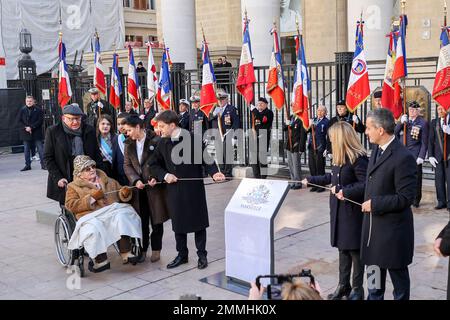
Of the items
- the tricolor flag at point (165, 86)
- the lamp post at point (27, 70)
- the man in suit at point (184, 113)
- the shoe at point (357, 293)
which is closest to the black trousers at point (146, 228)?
the shoe at point (357, 293)

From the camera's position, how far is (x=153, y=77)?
50.3 ft

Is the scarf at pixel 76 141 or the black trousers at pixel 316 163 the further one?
the black trousers at pixel 316 163

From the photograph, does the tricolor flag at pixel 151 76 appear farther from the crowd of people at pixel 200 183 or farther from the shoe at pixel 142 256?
the shoe at pixel 142 256

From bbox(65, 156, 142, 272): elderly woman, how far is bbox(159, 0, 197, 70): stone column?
13.7 metres

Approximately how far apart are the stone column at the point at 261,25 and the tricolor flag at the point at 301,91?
5203 millimetres

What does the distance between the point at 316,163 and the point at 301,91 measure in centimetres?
155

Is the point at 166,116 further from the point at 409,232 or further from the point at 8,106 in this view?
the point at 8,106

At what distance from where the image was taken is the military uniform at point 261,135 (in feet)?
41.9

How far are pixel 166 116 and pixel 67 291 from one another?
2.31 metres

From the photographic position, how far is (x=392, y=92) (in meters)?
10.6

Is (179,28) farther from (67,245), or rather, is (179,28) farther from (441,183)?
(67,245)

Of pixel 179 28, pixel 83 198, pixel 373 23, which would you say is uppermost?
pixel 179 28

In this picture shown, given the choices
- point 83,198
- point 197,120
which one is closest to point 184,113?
point 197,120

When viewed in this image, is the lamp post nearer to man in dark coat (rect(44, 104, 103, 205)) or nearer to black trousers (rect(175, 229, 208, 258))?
man in dark coat (rect(44, 104, 103, 205))
